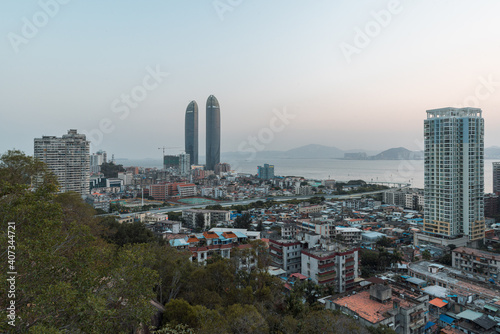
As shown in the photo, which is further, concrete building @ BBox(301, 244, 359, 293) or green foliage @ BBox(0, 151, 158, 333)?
concrete building @ BBox(301, 244, 359, 293)

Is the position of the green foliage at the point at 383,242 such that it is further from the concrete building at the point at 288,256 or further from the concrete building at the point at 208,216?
the concrete building at the point at 208,216

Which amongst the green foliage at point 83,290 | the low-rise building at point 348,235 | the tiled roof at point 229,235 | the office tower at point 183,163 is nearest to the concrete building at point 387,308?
the green foliage at point 83,290

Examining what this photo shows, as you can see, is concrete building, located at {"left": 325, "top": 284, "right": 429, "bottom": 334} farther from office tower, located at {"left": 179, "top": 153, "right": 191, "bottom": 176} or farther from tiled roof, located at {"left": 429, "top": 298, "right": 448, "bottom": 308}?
office tower, located at {"left": 179, "top": 153, "right": 191, "bottom": 176}

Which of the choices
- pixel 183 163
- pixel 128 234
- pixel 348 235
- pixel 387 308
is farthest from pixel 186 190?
pixel 387 308

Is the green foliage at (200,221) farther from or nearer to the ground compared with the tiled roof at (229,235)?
nearer to the ground

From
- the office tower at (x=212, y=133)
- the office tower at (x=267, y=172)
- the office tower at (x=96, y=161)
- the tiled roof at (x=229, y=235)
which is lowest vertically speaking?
the tiled roof at (x=229, y=235)

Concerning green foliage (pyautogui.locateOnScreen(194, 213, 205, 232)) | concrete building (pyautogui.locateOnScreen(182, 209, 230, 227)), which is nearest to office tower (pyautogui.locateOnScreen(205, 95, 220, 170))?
concrete building (pyautogui.locateOnScreen(182, 209, 230, 227))

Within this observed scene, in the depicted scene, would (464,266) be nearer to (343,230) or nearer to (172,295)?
(343,230)
